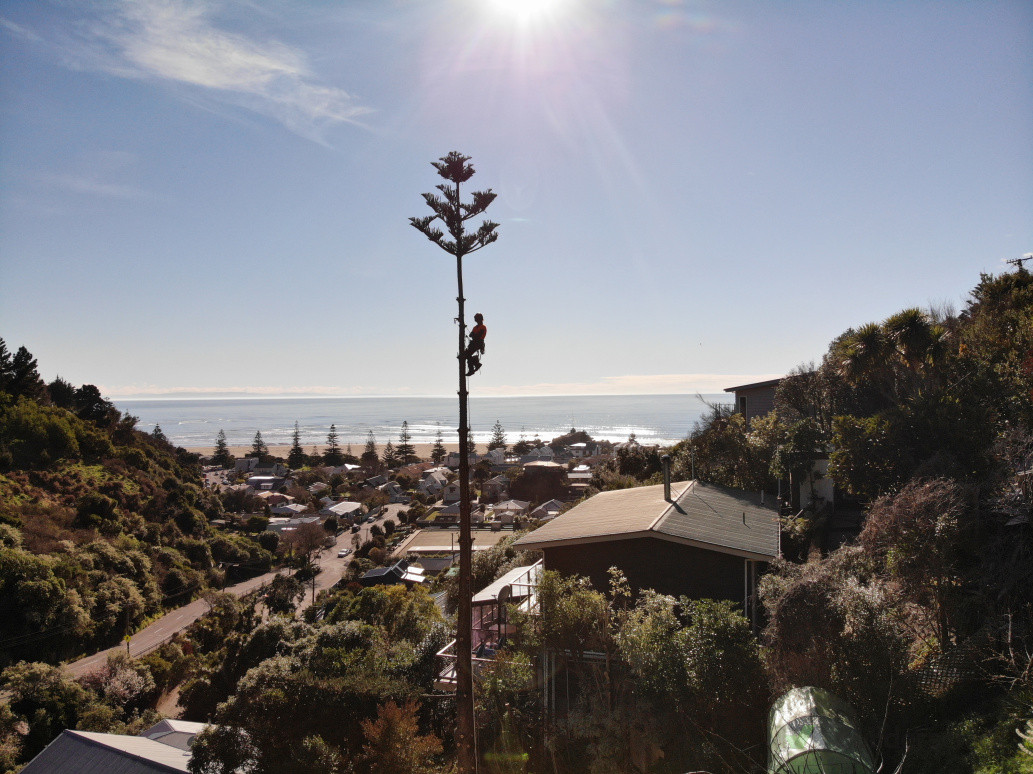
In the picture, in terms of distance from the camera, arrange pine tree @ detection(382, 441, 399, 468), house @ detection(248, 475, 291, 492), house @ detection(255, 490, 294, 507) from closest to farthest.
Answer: house @ detection(255, 490, 294, 507)
house @ detection(248, 475, 291, 492)
pine tree @ detection(382, 441, 399, 468)

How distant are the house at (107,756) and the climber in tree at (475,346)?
948 cm

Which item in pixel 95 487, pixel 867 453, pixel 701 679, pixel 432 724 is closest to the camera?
pixel 701 679

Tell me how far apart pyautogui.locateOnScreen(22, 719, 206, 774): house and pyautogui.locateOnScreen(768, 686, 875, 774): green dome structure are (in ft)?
33.6

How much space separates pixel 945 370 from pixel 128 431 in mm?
72091

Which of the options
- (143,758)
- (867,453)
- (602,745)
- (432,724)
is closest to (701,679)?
(602,745)

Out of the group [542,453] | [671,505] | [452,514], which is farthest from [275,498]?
[671,505]

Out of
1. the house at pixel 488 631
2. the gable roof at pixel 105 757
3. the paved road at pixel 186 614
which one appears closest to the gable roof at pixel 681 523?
the house at pixel 488 631

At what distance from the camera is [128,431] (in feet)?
202

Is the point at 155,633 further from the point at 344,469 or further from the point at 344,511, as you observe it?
the point at 344,469

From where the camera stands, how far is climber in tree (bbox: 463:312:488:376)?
6656mm

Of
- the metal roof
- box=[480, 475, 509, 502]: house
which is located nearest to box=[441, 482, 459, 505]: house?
box=[480, 475, 509, 502]: house

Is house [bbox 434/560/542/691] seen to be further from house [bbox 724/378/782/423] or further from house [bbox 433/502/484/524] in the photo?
house [bbox 433/502/484/524]

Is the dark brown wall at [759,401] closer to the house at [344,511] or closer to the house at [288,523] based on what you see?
the house at [288,523]

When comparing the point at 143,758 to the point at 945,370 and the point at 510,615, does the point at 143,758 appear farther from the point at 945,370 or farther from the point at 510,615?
the point at 945,370
